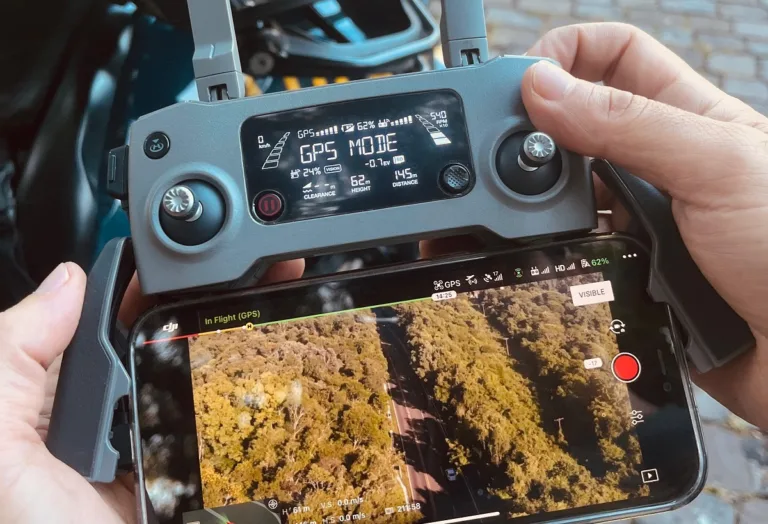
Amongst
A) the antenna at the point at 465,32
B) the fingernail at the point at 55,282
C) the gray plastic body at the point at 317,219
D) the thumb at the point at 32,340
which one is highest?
the antenna at the point at 465,32

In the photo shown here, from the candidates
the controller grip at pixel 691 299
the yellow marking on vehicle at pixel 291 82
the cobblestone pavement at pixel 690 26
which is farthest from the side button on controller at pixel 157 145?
the cobblestone pavement at pixel 690 26

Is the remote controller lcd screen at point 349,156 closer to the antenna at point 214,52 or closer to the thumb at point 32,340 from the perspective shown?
the antenna at point 214,52

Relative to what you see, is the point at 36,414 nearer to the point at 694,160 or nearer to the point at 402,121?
the point at 402,121

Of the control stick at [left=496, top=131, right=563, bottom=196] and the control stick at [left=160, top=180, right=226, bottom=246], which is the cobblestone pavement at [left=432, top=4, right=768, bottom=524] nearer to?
the control stick at [left=496, top=131, right=563, bottom=196]

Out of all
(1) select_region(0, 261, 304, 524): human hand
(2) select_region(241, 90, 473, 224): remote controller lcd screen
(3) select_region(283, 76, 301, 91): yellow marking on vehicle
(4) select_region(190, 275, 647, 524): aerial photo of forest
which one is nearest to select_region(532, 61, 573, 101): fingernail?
(2) select_region(241, 90, 473, 224): remote controller lcd screen

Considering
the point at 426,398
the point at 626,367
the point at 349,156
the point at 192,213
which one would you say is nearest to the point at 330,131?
the point at 349,156

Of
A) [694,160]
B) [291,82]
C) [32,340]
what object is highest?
[291,82]
